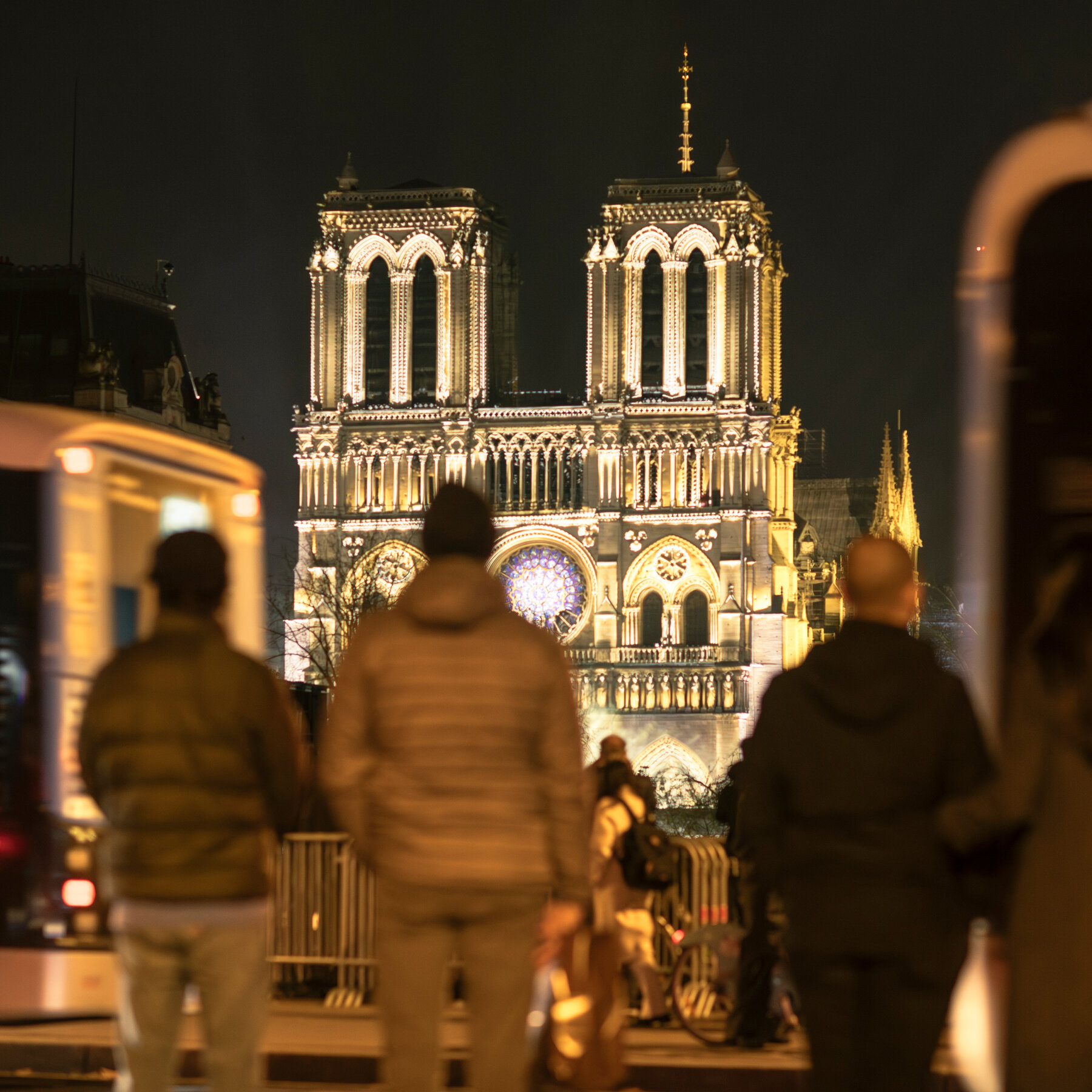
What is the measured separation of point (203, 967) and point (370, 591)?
61.6 metres

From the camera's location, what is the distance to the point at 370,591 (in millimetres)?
66938

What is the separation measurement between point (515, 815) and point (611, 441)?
73260 mm

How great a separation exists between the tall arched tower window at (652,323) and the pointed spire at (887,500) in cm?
2001

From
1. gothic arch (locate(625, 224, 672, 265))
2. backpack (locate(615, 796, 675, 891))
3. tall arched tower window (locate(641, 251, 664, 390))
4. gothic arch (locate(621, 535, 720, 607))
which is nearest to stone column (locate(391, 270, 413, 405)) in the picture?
gothic arch (locate(625, 224, 672, 265))

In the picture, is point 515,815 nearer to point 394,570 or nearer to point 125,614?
point 125,614

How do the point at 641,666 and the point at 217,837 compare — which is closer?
the point at 217,837

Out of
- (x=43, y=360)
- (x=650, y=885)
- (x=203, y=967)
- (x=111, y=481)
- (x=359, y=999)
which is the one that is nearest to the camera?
(x=203, y=967)

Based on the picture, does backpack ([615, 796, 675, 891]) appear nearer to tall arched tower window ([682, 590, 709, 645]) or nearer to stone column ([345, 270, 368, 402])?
tall arched tower window ([682, 590, 709, 645])

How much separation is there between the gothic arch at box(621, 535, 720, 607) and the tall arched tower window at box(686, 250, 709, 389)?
228 inches

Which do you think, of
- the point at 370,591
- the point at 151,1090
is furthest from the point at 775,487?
the point at 151,1090

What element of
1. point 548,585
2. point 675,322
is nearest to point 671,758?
point 548,585

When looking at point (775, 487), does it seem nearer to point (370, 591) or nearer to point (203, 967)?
point (370, 591)

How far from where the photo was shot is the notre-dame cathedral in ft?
252

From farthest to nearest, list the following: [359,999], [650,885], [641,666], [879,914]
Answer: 1. [641,666]
2. [359,999]
3. [650,885]
4. [879,914]
